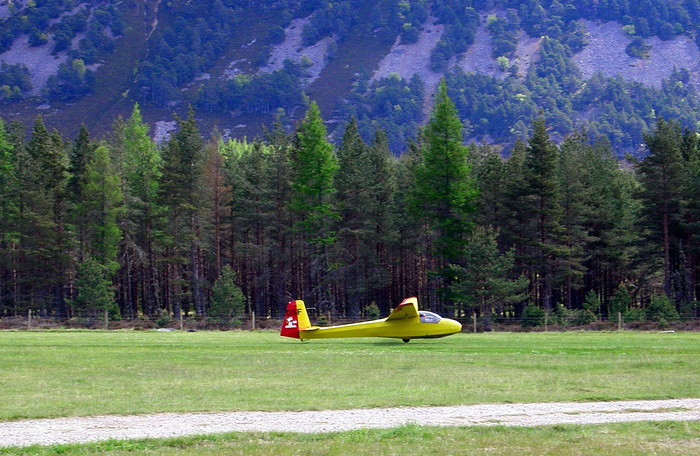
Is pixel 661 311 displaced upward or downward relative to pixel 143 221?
downward

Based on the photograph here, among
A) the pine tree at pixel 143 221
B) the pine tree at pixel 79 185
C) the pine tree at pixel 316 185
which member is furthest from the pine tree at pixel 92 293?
the pine tree at pixel 316 185

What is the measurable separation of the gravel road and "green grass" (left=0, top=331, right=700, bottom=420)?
2.36 ft

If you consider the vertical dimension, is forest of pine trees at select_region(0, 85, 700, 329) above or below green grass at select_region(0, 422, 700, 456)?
above

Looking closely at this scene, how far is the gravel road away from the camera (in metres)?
14.2

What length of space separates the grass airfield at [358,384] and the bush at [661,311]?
14.2m

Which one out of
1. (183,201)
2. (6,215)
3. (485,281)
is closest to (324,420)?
(485,281)

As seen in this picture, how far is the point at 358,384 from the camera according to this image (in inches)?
811

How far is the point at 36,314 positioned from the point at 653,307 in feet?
176

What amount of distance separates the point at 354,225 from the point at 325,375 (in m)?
44.2

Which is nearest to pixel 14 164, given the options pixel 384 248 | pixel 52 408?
pixel 384 248

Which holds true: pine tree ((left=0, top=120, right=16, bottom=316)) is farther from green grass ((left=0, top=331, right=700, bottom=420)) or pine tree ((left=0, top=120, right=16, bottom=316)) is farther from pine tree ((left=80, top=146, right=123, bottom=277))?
green grass ((left=0, top=331, right=700, bottom=420))

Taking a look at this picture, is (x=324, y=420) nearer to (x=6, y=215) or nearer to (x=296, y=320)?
(x=296, y=320)

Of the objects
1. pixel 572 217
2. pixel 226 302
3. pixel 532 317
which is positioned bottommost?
pixel 532 317

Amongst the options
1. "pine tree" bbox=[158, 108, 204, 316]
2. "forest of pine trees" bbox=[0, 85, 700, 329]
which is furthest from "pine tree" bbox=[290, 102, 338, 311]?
"pine tree" bbox=[158, 108, 204, 316]
